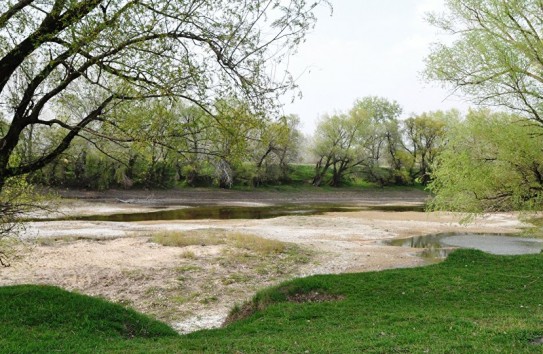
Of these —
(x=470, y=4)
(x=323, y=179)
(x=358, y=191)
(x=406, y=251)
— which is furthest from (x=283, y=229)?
(x=323, y=179)

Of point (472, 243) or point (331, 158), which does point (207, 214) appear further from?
point (331, 158)

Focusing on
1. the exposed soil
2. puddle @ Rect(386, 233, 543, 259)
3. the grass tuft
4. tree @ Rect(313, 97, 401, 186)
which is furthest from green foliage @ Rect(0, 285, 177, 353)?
tree @ Rect(313, 97, 401, 186)

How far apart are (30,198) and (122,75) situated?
6.39 meters

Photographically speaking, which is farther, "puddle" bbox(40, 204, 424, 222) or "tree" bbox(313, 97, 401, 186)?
"tree" bbox(313, 97, 401, 186)

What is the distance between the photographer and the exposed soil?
677 inches

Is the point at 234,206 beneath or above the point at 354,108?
beneath

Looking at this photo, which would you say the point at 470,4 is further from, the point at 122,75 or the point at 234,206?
the point at 234,206

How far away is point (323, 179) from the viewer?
3465 inches

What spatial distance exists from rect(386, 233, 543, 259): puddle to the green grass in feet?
35.4

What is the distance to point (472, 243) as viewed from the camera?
102 feet

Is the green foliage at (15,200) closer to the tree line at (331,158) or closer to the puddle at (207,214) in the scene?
the tree line at (331,158)

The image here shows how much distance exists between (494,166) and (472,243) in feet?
47.8

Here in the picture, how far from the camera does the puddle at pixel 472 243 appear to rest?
2755cm

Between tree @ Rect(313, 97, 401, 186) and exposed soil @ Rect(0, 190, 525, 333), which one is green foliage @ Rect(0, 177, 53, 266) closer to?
exposed soil @ Rect(0, 190, 525, 333)
